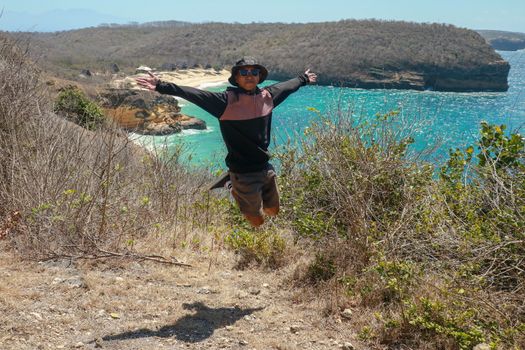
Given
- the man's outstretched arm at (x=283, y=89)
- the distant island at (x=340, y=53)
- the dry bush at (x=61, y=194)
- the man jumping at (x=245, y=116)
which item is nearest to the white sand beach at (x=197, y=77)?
the distant island at (x=340, y=53)

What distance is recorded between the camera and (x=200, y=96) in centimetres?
410

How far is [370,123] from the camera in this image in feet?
23.0

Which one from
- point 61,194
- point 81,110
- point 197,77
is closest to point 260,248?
point 61,194

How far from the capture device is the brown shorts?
457 centimetres

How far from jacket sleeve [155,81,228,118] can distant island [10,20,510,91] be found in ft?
217

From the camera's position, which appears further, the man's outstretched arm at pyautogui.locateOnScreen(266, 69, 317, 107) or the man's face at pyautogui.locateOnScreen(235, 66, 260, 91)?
the man's outstretched arm at pyautogui.locateOnScreen(266, 69, 317, 107)

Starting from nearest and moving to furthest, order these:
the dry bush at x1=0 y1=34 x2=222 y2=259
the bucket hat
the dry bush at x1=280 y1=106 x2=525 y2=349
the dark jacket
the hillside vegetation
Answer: the dry bush at x1=280 y1=106 x2=525 y2=349, the hillside vegetation, the dark jacket, the bucket hat, the dry bush at x1=0 y1=34 x2=222 y2=259

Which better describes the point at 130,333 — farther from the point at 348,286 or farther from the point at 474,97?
the point at 474,97

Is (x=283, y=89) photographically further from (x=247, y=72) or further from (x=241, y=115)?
(x=241, y=115)

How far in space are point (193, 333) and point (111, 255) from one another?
1584 mm

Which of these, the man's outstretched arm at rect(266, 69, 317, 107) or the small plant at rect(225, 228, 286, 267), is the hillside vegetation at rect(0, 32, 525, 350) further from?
the man's outstretched arm at rect(266, 69, 317, 107)

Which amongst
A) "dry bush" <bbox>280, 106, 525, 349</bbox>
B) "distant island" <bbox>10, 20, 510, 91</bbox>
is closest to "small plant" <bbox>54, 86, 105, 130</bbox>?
"dry bush" <bbox>280, 106, 525, 349</bbox>

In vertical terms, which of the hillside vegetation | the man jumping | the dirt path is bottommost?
the dirt path

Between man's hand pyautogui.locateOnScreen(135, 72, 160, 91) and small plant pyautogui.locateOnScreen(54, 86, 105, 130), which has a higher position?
man's hand pyautogui.locateOnScreen(135, 72, 160, 91)
